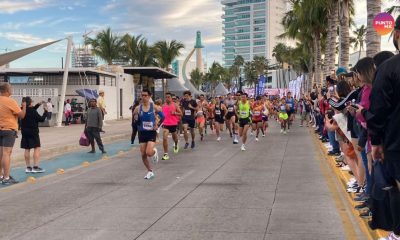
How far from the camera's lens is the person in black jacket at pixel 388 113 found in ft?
12.9

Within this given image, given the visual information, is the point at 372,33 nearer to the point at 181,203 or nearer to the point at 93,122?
the point at 181,203

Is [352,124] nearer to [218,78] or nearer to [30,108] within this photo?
[30,108]

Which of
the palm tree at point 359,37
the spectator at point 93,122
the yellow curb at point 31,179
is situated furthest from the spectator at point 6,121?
the palm tree at point 359,37

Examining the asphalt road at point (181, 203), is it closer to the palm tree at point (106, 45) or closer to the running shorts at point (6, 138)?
the running shorts at point (6, 138)

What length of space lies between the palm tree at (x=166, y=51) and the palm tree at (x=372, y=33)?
4740 cm

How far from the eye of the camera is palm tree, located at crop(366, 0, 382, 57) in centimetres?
1303

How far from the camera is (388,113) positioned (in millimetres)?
4004

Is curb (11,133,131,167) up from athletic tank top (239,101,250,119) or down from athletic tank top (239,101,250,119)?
down

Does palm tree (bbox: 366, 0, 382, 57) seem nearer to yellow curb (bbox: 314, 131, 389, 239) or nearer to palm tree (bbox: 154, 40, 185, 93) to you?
yellow curb (bbox: 314, 131, 389, 239)

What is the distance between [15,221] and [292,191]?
4607 mm

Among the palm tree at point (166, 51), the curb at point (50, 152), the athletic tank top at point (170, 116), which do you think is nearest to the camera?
the curb at point (50, 152)

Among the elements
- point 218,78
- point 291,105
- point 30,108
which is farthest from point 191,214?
point 218,78

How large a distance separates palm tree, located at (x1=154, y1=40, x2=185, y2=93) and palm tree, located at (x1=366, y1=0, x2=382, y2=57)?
156 feet

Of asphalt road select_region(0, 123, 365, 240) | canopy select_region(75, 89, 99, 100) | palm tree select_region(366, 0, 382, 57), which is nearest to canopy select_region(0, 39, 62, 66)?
asphalt road select_region(0, 123, 365, 240)
